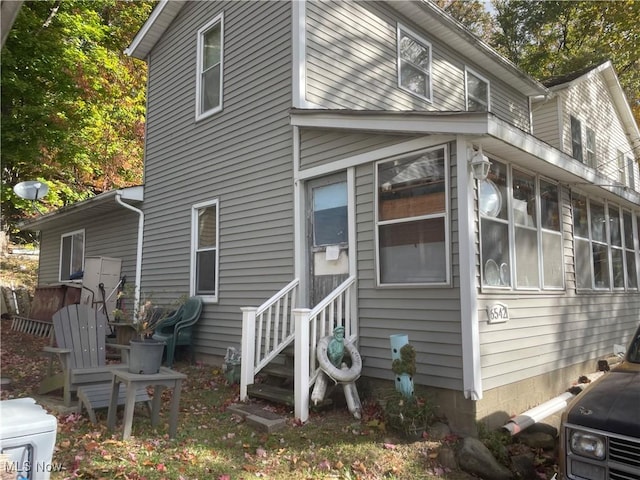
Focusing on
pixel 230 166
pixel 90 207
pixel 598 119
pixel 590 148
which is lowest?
pixel 90 207

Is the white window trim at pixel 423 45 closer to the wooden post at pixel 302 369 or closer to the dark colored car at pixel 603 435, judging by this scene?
the wooden post at pixel 302 369

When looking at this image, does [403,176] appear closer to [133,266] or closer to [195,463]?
[195,463]

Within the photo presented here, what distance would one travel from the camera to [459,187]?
5.10m

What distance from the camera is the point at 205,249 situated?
866cm

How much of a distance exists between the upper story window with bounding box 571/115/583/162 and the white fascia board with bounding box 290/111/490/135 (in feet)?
31.2

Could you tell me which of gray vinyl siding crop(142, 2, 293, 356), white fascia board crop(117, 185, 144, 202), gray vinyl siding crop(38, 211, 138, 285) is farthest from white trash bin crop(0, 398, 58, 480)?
gray vinyl siding crop(38, 211, 138, 285)

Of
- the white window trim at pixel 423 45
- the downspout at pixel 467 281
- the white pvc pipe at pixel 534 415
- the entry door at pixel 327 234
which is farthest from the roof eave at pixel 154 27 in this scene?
the white pvc pipe at pixel 534 415

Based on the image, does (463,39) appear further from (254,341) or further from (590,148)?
(254,341)

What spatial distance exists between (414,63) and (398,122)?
4.75 meters

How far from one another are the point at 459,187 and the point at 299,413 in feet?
9.55

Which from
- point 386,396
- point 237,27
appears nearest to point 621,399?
point 386,396

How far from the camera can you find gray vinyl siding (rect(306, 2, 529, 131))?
7.57 m

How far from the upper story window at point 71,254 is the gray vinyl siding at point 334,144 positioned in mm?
8603

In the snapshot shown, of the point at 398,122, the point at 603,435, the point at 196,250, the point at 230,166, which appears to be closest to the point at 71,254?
the point at 196,250
